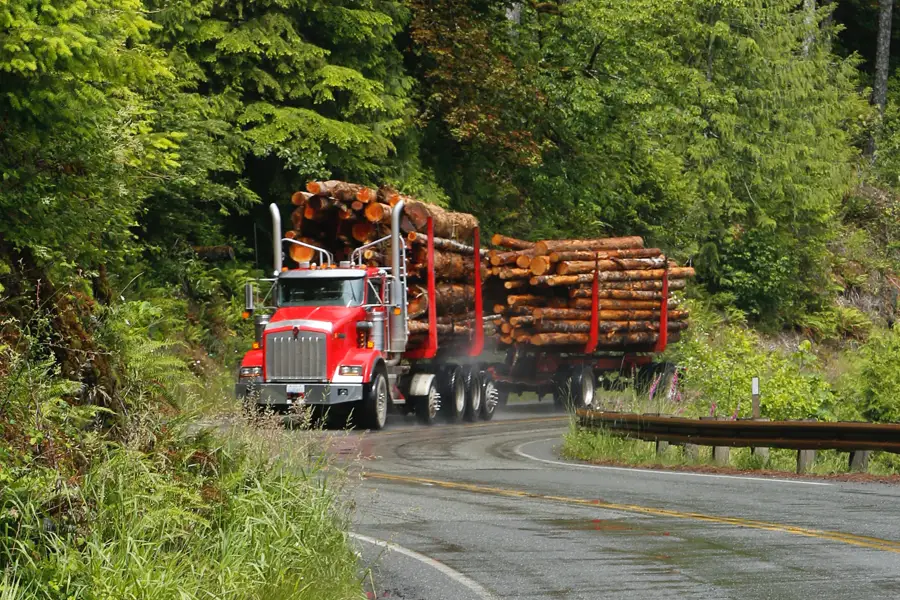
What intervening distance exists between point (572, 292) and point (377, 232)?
6.49 m

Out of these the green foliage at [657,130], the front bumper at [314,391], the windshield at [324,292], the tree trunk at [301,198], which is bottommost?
the front bumper at [314,391]

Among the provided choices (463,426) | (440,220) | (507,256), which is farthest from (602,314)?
(463,426)

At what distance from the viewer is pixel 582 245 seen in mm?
32219

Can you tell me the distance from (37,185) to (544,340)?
2036cm

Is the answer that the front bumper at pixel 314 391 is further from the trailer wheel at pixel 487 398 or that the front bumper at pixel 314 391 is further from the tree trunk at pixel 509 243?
the tree trunk at pixel 509 243

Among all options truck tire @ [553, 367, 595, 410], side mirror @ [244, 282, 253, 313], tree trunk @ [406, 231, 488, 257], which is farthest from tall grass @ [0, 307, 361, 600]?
truck tire @ [553, 367, 595, 410]

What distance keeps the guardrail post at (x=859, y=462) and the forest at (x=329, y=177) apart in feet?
5.80

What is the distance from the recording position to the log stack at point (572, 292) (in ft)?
102

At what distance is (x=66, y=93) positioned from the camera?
35.5 ft

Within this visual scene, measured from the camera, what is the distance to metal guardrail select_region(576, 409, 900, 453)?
56.8 ft

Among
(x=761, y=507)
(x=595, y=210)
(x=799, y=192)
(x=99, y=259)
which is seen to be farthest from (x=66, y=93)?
(x=799, y=192)

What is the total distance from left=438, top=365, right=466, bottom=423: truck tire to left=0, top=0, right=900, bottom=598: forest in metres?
4.39

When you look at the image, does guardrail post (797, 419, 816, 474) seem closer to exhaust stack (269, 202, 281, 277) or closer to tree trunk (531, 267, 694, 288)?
exhaust stack (269, 202, 281, 277)

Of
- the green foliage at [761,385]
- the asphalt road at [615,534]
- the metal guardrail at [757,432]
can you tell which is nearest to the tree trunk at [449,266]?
the green foliage at [761,385]
